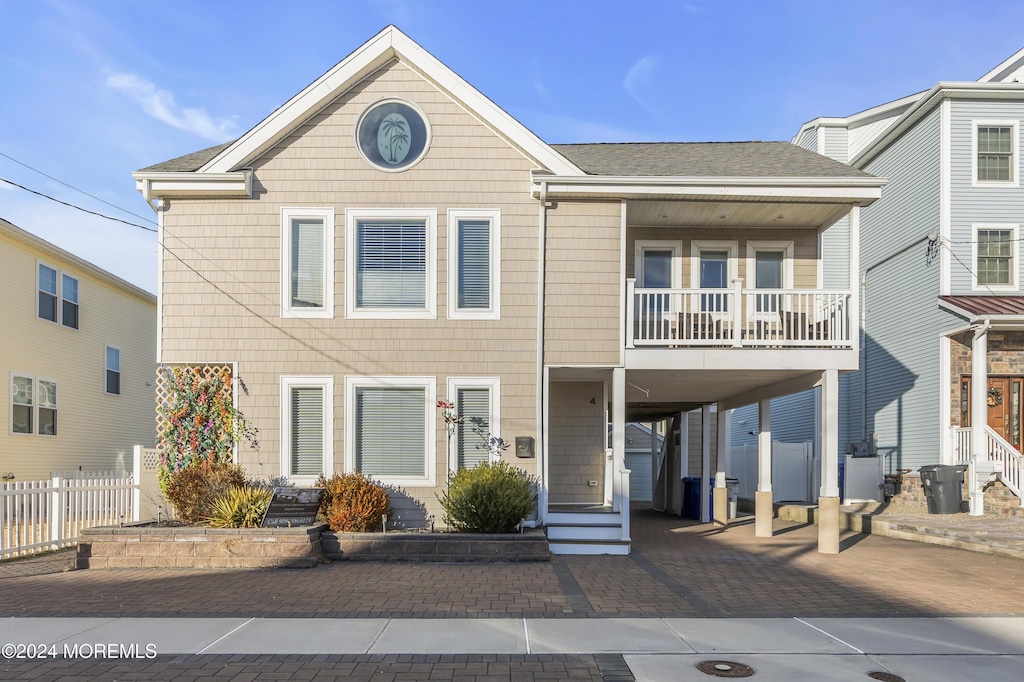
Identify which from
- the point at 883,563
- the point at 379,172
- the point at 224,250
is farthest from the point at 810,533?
the point at 224,250

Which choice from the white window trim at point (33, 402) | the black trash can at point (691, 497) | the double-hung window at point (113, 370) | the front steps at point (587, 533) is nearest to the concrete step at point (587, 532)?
the front steps at point (587, 533)

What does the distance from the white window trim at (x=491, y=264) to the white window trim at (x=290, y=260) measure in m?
1.90

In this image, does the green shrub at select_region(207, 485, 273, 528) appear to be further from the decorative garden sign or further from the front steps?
the front steps

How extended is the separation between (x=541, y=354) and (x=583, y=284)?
133 centimetres

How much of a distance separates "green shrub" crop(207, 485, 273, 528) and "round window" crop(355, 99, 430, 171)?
5.49 meters

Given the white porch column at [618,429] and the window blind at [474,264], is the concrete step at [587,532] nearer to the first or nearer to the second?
the white porch column at [618,429]

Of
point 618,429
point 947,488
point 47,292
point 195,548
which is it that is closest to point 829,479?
point 618,429

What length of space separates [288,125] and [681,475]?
1272 centimetres

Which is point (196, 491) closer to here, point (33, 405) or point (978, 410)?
point (33, 405)

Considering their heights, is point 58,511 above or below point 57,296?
below

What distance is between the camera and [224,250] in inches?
497

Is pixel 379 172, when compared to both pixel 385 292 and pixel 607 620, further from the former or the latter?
pixel 607 620

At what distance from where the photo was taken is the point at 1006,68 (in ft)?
66.5

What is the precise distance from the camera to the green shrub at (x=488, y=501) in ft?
37.2
